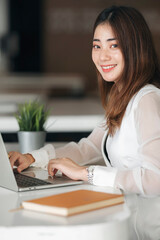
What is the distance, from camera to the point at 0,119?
337 cm

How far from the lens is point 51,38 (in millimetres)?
10031

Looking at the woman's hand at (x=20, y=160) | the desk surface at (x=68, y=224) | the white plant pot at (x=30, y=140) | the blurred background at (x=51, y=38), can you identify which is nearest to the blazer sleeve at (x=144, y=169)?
the desk surface at (x=68, y=224)

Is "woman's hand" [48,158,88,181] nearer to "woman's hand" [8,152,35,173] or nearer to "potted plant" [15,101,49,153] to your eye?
"woman's hand" [8,152,35,173]

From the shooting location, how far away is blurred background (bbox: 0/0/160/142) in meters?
9.59

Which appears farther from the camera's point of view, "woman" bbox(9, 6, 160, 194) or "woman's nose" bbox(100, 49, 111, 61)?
"woman's nose" bbox(100, 49, 111, 61)

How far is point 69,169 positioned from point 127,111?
0.33 meters

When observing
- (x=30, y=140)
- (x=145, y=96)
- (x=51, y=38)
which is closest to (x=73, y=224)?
(x=145, y=96)

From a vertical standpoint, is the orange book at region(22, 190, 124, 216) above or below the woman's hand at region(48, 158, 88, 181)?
above

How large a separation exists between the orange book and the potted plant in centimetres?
102

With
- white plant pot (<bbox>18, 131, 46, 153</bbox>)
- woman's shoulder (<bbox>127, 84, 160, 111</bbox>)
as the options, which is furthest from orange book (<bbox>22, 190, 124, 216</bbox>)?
white plant pot (<bbox>18, 131, 46, 153</bbox>)

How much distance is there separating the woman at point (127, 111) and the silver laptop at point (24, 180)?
0.14 feet

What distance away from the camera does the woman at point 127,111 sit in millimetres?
1626

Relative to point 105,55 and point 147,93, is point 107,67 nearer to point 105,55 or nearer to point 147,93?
point 105,55

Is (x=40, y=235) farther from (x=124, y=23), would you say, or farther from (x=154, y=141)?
(x=124, y=23)
